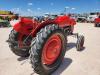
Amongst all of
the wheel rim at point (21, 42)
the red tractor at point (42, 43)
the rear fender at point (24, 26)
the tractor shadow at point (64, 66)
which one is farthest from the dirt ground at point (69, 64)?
the rear fender at point (24, 26)

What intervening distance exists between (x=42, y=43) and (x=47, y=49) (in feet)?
1.58

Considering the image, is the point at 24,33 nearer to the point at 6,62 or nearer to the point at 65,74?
the point at 6,62

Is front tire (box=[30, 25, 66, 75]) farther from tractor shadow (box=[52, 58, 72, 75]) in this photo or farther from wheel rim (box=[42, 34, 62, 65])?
tractor shadow (box=[52, 58, 72, 75])

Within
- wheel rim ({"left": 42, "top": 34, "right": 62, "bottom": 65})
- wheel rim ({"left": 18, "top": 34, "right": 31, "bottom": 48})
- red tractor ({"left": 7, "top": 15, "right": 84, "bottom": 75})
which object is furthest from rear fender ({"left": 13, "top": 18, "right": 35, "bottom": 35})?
wheel rim ({"left": 42, "top": 34, "right": 62, "bottom": 65})

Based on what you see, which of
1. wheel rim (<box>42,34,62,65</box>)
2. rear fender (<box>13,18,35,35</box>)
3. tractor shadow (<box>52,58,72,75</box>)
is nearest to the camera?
wheel rim (<box>42,34,62,65</box>)

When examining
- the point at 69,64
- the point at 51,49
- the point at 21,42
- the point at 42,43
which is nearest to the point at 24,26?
the point at 21,42

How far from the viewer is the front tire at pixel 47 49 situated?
443cm

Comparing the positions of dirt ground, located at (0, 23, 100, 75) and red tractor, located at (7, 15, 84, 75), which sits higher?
red tractor, located at (7, 15, 84, 75)

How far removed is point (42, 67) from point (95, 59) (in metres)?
2.51

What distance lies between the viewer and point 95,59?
6379 millimetres

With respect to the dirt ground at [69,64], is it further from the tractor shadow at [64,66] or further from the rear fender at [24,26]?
the rear fender at [24,26]

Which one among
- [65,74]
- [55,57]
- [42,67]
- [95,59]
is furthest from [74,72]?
[95,59]

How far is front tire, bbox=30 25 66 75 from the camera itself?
4.43 m

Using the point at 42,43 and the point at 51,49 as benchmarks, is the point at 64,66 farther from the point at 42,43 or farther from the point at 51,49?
the point at 42,43
